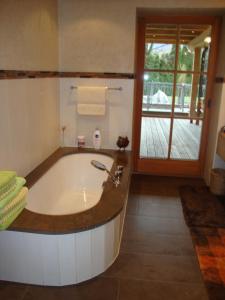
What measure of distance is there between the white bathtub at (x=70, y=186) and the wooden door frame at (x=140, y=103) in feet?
2.29

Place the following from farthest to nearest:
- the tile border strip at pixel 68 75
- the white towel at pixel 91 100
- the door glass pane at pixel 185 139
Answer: the door glass pane at pixel 185 139 < the white towel at pixel 91 100 < the tile border strip at pixel 68 75

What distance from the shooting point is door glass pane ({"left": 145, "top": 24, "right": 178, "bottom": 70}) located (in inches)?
130

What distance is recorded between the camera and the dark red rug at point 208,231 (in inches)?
73.5

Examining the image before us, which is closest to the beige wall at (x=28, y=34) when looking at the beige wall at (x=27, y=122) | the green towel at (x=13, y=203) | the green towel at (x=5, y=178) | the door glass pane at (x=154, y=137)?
the beige wall at (x=27, y=122)

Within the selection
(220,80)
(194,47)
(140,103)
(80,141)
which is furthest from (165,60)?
(80,141)

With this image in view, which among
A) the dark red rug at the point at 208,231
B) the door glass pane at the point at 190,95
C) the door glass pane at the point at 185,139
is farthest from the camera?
the door glass pane at the point at 185,139

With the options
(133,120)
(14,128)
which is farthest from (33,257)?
(133,120)

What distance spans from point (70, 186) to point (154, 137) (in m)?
1.28

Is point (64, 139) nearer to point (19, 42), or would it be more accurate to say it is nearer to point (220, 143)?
point (19, 42)

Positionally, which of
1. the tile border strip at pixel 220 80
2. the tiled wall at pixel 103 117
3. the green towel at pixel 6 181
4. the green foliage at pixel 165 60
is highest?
the green foliage at pixel 165 60

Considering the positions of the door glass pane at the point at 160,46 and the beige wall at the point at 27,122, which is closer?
the beige wall at the point at 27,122

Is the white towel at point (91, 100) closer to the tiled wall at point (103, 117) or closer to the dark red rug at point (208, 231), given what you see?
the tiled wall at point (103, 117)

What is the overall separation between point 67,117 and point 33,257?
1991 mm

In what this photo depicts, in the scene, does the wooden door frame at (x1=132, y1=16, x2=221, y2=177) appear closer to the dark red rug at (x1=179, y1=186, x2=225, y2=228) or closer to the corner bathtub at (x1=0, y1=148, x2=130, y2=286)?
the dark red rug at (x1=179, y1=186, x2=225, y2=228)
